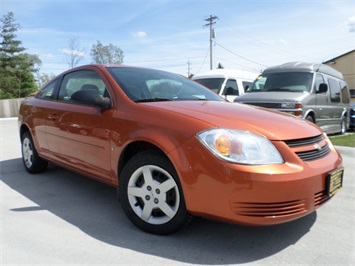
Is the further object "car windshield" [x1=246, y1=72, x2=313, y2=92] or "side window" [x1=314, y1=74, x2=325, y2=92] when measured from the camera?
"side window" [x1=314, y1=74, x2=325, y2=92]

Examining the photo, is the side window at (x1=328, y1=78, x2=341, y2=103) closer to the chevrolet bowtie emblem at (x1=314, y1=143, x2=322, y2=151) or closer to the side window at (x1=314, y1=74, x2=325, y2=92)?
the side window at (x1=314, y1=74, x2=325, y2=92)

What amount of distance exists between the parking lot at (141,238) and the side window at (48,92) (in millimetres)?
1396

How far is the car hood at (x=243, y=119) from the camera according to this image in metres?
2.54

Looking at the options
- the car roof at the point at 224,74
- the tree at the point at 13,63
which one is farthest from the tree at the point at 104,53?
the car roof at the point at 224,74

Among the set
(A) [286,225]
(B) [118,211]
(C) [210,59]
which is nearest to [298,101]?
(A) [286,225]

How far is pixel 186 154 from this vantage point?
8.14 ft

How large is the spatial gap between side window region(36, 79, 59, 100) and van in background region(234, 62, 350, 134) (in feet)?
15.4

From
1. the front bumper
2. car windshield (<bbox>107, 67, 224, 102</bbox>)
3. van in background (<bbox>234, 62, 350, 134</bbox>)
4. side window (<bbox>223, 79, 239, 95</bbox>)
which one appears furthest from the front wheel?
the front bumper

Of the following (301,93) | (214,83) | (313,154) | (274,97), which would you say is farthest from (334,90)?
(313,154)

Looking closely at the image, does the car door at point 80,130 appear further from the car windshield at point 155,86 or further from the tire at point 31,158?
the tire at point 31,158

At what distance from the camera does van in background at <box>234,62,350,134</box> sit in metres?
7.35

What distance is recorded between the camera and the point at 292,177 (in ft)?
7.64

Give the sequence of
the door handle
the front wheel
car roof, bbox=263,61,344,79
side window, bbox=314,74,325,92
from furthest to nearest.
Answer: the front wheel → car roof, bbox=263,61,344,79 → side window, bbox=314,74,325,92 → the door handle

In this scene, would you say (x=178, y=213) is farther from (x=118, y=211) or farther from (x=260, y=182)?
(x=118, y=211)
